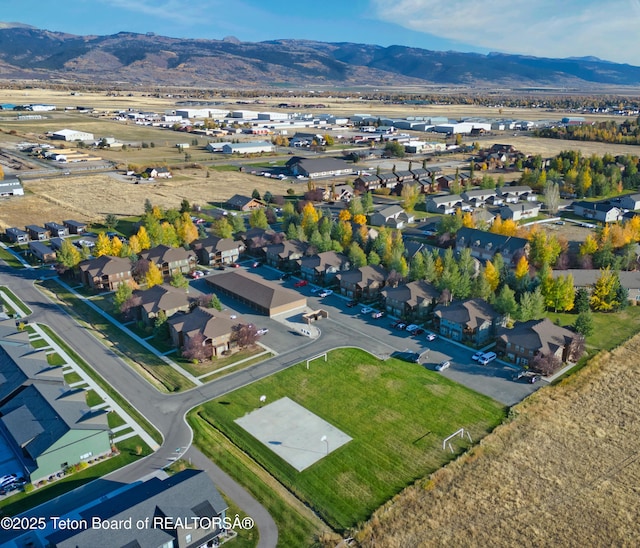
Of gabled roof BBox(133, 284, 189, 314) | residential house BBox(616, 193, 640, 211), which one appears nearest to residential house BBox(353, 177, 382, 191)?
residential house BBox(616, 193, 640, 211)

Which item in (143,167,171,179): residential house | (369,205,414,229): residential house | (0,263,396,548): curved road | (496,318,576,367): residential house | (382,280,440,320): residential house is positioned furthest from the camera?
(143,167,171,179): residential house

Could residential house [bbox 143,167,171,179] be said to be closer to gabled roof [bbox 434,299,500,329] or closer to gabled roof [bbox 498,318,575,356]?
gabled roof [bbox 434,299,500,329]

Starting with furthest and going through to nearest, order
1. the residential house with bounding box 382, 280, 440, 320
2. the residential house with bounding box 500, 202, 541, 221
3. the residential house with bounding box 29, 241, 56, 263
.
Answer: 1. the residential house with bounding box 500, 202, 541, 221
2. the residential house with bounding box 29, 241, 56, 263
3. the residential house with bounding box 382, 280, 440, 320

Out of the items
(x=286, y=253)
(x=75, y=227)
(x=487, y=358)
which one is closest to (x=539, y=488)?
(x=487, y=358)

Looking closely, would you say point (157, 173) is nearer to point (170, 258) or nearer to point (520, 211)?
point (170, 258)

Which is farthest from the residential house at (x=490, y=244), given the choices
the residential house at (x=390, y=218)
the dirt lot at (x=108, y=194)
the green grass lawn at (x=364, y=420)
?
the dirt lot at (x=108, y=194)

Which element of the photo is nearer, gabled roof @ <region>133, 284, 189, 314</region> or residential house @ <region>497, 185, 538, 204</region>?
gabled roof @ <region>133, 284, 189, 314</region>

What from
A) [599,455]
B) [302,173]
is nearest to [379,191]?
[302,173]

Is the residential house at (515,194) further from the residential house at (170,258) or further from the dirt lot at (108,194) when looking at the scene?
the residential house at (170,258)

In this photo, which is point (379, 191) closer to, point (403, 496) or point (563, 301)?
point (563, 301)
